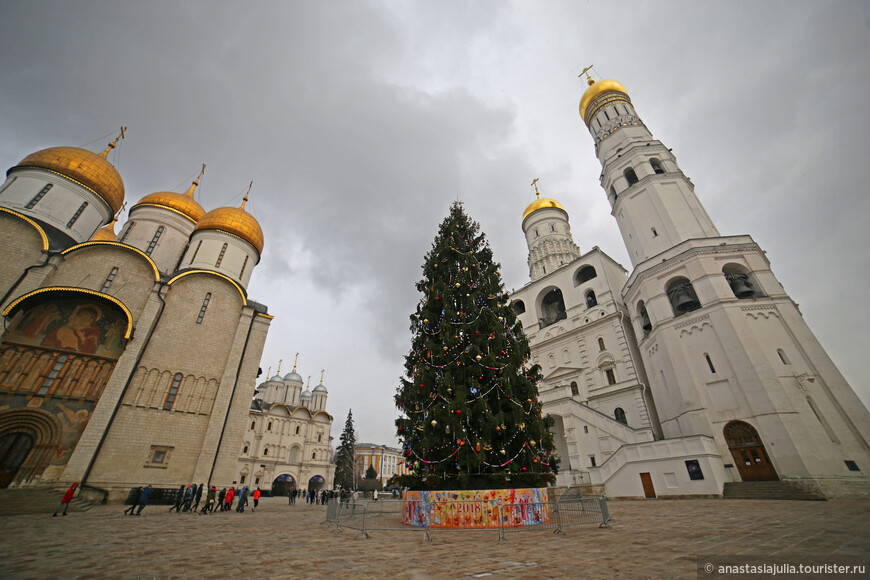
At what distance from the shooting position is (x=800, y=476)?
13.9 metres

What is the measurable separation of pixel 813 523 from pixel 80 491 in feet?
77.6

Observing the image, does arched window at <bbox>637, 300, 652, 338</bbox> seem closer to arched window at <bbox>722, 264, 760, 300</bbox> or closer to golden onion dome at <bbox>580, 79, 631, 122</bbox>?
arched window at <bbox>722, 264, 760, 300</bbox>

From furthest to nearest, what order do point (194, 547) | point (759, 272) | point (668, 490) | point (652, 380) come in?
1. point (652, 380)
2. point (759, 272)
3. point (668, 490)
4. point (194, 547)

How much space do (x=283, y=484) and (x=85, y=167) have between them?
116 feet

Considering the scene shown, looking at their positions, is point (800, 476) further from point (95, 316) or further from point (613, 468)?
point (95, 316)

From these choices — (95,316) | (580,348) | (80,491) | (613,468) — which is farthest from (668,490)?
(95,316)

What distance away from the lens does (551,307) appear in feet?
112

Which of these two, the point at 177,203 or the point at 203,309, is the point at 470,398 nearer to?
the point at 203,309

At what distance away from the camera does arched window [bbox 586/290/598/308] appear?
94.4 ft

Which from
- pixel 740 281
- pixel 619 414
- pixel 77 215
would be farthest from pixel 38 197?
pixel 740 281

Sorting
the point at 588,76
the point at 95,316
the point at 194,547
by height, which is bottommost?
the point at 194,547

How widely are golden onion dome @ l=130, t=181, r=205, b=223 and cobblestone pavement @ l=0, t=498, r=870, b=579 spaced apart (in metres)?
21.9

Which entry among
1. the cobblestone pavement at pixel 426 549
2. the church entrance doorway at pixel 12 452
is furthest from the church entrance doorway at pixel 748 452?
the church entrance doorway at pixel 12 452

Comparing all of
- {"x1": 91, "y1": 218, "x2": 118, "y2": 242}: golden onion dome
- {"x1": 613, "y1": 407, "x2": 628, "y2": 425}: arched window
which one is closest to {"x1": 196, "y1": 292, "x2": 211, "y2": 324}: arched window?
{"x1": 91, "y1": 218, "x2": 118, "y2": 242}: golden onion dome
